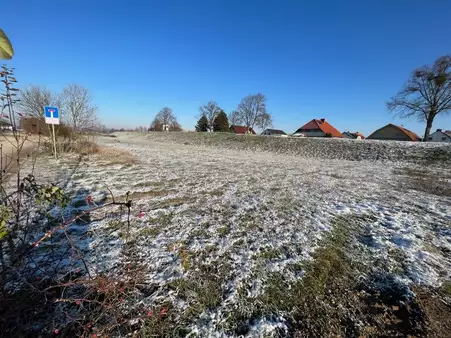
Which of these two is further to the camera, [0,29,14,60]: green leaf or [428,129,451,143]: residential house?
[428,129,451,143]: residential house

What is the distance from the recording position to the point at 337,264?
9.12 feet

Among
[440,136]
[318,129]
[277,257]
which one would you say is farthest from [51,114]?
[440,136]

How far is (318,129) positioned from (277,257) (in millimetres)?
53280

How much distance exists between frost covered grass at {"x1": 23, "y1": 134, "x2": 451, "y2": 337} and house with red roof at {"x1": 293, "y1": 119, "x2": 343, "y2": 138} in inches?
1919

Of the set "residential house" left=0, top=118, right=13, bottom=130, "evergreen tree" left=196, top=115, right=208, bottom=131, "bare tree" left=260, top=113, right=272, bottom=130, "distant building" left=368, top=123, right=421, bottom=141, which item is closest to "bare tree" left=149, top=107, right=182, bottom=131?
"evergreen tree" left=196, top=115, right=208, bottom=131

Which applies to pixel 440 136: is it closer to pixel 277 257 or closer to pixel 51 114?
pixel 277 257

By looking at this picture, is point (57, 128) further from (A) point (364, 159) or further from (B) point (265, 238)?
(A) point (364, 159)

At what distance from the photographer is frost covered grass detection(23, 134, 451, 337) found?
1983mm

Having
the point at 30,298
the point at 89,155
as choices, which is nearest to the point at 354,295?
the point at 30,298

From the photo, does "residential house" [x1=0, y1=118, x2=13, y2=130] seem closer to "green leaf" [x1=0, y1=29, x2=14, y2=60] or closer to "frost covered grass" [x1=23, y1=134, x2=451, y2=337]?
"green leaf" [x1=0, y1=29, x2=14, y2=60]

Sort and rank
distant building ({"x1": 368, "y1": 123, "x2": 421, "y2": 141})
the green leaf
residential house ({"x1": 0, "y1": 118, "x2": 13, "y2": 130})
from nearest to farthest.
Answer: the green leaf
residential house ({"x1": 0, "y1": 118, "x2": 13, "y2": 130})
distant building ({"x1": 368, "y1": 123, "x2": 421, "y2": 141})

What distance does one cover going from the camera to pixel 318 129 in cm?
4981

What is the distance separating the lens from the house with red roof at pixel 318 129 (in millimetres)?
49781

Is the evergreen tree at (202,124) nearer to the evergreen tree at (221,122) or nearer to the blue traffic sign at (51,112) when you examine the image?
the evergreen tree at (221,122)
